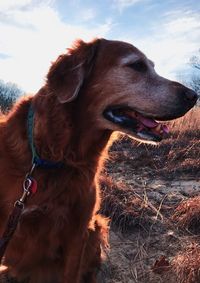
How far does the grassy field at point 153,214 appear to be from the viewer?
4.37 m

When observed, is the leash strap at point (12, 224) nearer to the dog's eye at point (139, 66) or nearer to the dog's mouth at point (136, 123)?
the dog's mouth at point (136, 123)

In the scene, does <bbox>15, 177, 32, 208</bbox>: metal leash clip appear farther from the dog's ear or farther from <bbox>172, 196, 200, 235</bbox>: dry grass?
<bbox>172, 196, 200, 235</bbox>: dry grass

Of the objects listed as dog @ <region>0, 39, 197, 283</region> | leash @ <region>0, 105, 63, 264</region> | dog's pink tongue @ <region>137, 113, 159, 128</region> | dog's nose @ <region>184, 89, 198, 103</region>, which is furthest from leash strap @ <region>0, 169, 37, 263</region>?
dog's nose @ <region>184, 89, 198, 103</region>

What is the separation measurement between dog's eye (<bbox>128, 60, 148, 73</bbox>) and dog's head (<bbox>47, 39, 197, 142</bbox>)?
0.07 ft

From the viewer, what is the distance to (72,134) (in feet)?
12.4

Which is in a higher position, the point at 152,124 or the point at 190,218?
the point at 152,124

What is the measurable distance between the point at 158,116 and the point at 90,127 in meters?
0.52

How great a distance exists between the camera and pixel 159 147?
26.7 feet

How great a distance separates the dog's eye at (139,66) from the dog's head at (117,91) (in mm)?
20

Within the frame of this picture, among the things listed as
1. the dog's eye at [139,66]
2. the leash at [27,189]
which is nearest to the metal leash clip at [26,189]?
the leash at [27,189]

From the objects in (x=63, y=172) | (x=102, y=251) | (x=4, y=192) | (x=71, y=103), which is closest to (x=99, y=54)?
(x=71, y=103)

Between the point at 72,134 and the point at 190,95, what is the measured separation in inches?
36.0

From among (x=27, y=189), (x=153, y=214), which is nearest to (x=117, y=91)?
Answer: (x=27, y=189)

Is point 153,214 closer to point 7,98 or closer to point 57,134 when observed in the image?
point 57,134
